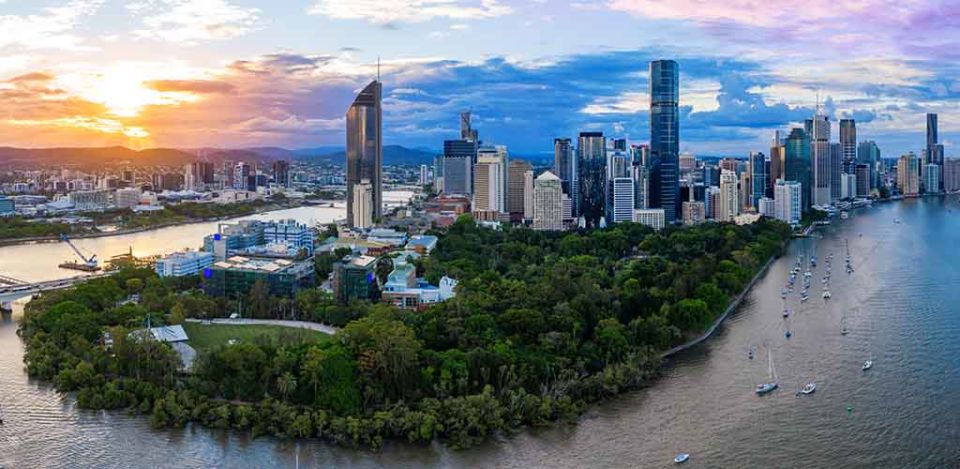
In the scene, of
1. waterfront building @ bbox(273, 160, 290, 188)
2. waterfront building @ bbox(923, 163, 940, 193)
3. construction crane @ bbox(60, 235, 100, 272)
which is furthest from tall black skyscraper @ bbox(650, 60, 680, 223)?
waterfront building @ bbox(273, 160, 290, 188)

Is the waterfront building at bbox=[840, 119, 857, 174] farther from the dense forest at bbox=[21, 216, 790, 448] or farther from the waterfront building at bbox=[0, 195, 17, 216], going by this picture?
the waterfront building at bbox=[0, 195, 17, 216]

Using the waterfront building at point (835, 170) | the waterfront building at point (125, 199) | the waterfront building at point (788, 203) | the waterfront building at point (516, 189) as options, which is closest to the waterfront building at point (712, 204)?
the waterfront building at point (788, 203)

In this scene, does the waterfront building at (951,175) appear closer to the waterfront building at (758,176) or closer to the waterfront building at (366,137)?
the waterfront building at (758,176)

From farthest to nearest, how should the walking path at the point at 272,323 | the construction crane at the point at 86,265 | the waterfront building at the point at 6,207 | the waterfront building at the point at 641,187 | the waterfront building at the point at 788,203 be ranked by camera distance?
the waterfront building at the point at 6,207 < the waterfront building at the point at 641,187 < the waterfront building at the point at 788,203 < the construction crane at the point at 86,265 < the walking path at the point at 272,323

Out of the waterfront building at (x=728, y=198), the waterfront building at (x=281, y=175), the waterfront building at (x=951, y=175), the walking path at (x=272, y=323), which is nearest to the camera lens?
the walking path at (x=272, y=323)

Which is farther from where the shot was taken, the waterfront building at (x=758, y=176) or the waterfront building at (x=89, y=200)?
the waterfront building at (x=89, y=200)

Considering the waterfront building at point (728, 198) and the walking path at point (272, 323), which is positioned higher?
the waterfront building at point (728, 198)

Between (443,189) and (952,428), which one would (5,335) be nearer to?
(952,428)
